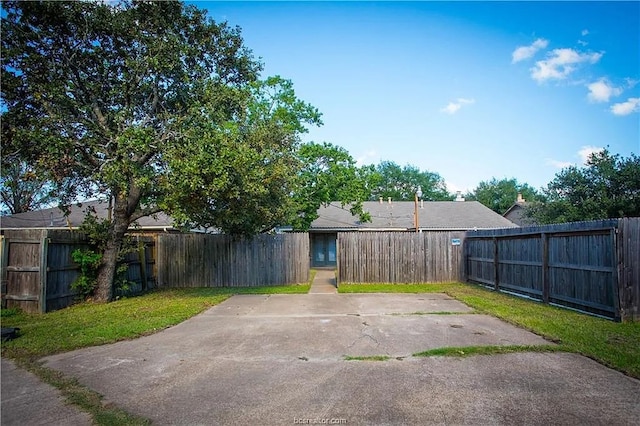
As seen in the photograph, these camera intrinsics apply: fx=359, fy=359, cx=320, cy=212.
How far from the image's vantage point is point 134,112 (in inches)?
419

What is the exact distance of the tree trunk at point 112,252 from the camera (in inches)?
390

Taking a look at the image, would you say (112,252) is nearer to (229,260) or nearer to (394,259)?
(229,260)

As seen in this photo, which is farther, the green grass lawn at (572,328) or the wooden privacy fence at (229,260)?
the wooden privacy fence at (229,260)

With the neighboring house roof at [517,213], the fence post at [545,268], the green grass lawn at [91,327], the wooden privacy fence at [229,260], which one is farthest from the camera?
the neighboring house roof at [517,213]

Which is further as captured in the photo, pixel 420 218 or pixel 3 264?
pixel 420 218

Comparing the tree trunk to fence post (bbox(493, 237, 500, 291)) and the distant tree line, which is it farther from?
fence post (bbox(493, 237, 500, 291))

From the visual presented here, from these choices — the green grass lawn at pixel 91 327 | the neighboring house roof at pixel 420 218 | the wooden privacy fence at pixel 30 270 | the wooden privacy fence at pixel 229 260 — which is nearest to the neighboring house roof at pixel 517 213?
the neighboring house roof at pixel 420 218

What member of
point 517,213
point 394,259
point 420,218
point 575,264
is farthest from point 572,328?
point 517,213

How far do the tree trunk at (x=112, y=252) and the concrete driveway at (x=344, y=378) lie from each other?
4.34 meters

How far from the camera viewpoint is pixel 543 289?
9.32 m

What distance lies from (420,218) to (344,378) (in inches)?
884

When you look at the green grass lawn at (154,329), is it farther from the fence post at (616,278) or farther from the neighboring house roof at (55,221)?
the neighboring house roof at (55,221)

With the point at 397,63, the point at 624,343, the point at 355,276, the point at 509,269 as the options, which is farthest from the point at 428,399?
the point at 397,63

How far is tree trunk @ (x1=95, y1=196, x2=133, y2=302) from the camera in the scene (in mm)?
9914
